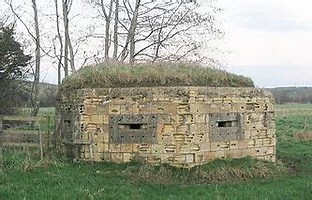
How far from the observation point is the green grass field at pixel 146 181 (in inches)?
396

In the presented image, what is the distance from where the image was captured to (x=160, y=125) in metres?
13.2

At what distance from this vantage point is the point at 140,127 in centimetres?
1342

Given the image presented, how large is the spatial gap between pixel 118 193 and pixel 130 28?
16240mm

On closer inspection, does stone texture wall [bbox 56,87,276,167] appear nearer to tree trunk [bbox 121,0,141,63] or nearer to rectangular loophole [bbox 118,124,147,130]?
rectangular loophole [bbox 118,124,147,130]

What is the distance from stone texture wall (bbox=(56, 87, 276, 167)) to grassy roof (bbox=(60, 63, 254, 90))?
16.6 inches

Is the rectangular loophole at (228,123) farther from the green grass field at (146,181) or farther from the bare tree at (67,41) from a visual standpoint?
the bare tree at (67,41)

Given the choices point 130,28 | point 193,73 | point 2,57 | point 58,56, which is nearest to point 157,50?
point 130,28

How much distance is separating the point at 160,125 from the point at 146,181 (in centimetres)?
191

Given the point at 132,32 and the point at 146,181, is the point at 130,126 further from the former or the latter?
the point at 132,32

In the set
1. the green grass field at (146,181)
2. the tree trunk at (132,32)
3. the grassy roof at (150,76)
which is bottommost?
the green grass field at (146,181)

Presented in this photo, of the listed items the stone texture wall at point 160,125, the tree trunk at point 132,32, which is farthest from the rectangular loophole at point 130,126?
the tree trunk at point 132,32

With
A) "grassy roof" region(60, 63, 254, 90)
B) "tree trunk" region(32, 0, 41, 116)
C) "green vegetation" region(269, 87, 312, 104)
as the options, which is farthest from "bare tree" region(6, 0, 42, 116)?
"green vegetation" region(269, 87, 312, 104)

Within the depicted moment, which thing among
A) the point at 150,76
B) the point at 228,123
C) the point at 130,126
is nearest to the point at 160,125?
the point at 130,126

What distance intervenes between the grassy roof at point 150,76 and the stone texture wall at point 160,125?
1.39ft
